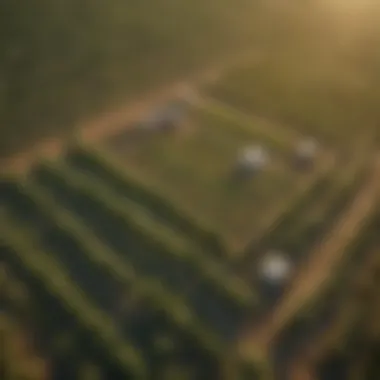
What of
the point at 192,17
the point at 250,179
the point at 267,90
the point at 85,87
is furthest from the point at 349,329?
the point at 192,17

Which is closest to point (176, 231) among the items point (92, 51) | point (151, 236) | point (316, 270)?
point (151, 236)

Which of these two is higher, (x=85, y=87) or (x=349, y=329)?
(x=85, y=87)

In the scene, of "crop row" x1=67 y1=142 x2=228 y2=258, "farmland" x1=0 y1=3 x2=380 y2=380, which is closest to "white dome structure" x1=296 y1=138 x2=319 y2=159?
"farmland" x1=0 y1=3 x2=380 y2=380

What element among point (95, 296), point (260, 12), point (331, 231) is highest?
point (260, 12)

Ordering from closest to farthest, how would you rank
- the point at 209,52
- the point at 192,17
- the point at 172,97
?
the point at 172,97 → the point at 209,52 → the point at 192,17

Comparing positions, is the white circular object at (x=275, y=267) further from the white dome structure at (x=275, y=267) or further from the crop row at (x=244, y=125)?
the crop row at (x=244, y=125)

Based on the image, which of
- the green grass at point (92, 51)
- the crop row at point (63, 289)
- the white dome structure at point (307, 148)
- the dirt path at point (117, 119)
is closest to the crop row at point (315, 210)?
the white dome structure at point (307, 148)

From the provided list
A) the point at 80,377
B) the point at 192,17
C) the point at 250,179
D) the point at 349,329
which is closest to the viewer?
the point at 80,377

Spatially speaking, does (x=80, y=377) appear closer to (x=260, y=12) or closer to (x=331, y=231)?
(x=331, y=231)
